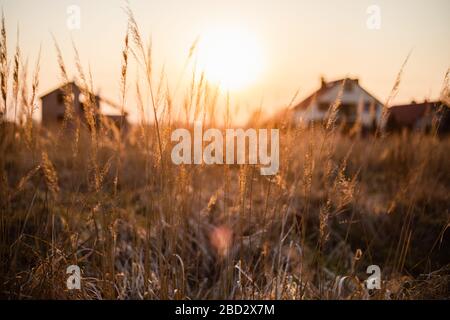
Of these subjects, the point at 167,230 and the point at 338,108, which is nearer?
the point at 338,108

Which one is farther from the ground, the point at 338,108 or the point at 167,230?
the point at 338,108

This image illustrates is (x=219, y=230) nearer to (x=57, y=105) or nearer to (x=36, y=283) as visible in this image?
(x=36, y=283)

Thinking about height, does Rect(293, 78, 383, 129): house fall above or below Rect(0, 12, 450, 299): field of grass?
above

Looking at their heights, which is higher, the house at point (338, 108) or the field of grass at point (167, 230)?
the house at point (338, 108)

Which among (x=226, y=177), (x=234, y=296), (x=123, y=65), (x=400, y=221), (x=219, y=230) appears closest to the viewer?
(x=123, y=65)

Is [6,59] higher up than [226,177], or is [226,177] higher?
[6,59]

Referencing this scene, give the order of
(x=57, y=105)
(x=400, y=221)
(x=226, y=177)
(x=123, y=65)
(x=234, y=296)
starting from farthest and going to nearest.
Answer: (x=57, y=105) → (x=400, y=221) → (x=234, y=296) → (x=226, y=177) → (x=123, y=65)

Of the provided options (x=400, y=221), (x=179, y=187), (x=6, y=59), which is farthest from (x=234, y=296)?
(x=400, y=221)

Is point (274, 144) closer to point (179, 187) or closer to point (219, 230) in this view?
point (179, 187)

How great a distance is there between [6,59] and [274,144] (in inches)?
48.5

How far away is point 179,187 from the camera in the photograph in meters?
1.74

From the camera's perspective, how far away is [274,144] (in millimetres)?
1820
